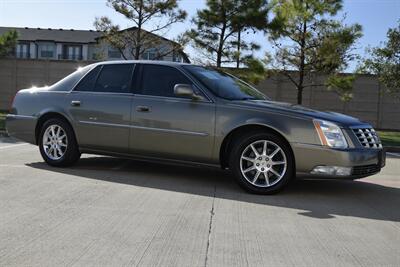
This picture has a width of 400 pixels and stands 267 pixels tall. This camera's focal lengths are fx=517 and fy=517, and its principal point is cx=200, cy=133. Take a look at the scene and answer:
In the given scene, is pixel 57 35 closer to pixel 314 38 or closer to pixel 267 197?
pixel 314 38

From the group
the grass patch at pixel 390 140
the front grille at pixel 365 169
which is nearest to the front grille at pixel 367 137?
the front grille at pixel 365 169

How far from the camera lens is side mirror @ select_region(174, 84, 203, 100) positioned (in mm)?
6301

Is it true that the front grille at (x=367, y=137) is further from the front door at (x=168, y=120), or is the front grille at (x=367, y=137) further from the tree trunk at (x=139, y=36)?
the tree trunk at (x=139, y=36)

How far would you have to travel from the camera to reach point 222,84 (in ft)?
22.2

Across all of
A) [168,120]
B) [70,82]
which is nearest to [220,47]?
[70,82]

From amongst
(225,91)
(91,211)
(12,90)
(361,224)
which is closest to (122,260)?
(91,211)

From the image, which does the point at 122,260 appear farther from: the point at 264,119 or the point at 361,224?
the point at 264,119

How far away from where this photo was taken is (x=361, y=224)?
4.86 meters

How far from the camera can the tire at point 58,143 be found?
24.0ft

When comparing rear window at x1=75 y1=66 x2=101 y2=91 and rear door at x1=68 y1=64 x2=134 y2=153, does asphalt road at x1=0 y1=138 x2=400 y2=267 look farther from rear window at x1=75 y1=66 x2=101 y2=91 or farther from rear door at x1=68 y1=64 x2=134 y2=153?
rear window at x1=75 y1=66 x2=101 y2=91

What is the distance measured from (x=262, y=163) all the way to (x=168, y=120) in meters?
1.34

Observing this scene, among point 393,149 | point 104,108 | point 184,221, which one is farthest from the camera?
point 393,149

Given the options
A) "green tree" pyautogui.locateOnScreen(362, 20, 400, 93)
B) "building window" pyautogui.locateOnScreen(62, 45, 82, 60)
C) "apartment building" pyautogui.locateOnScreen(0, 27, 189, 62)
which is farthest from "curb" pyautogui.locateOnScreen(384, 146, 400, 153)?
"building window" pyautogui.locateOnScreen(62, 45, 82, 60)

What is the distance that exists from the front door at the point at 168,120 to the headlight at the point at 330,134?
1272 millimetres
